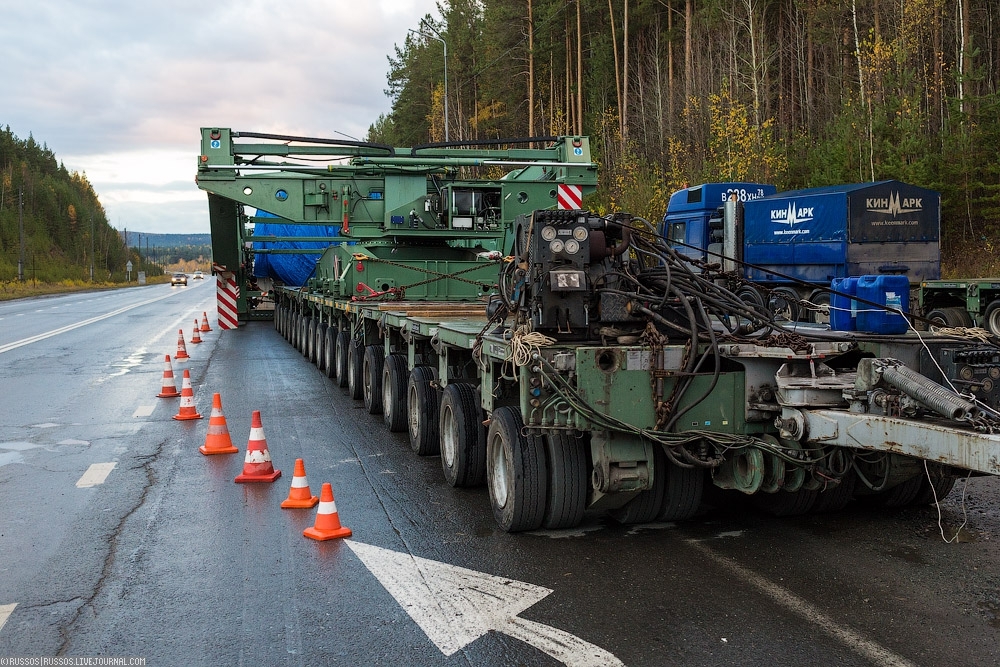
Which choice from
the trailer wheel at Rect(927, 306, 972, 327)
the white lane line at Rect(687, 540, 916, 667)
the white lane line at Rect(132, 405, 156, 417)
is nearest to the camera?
the white lane line at Rect(687, 540, 916, 667)

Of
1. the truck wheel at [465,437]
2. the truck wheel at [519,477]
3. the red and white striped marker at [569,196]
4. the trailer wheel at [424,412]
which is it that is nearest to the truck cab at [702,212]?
the red and white striped marker at [569,196]

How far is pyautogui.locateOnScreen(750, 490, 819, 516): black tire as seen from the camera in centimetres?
628

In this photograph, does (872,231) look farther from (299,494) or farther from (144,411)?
(299,494)

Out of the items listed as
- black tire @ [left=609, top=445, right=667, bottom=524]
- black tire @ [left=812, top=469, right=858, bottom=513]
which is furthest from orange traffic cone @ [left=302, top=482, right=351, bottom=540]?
black tire @ [left=812, top=469, right=858, bottom=513]

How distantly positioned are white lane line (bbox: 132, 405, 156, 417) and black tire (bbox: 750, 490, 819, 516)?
8.00 metres

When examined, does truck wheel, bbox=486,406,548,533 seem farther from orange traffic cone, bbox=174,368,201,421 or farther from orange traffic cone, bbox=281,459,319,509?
orange traffic cone, bbox=174,368,201,421

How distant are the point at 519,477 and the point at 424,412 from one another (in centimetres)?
273

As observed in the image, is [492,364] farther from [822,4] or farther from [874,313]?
[822,4]

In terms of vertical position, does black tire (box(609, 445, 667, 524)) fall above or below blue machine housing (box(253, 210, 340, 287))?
below

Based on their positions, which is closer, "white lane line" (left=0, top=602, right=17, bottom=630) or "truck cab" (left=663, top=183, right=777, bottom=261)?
"white lane line" (left=0, top=602, right=17, bottom=630)

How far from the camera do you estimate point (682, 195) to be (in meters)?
22.6

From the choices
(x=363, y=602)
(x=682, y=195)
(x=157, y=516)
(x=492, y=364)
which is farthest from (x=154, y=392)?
(x=682, y=195)

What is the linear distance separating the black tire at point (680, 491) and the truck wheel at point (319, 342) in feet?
34.2

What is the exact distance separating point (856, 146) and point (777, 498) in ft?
71.0
